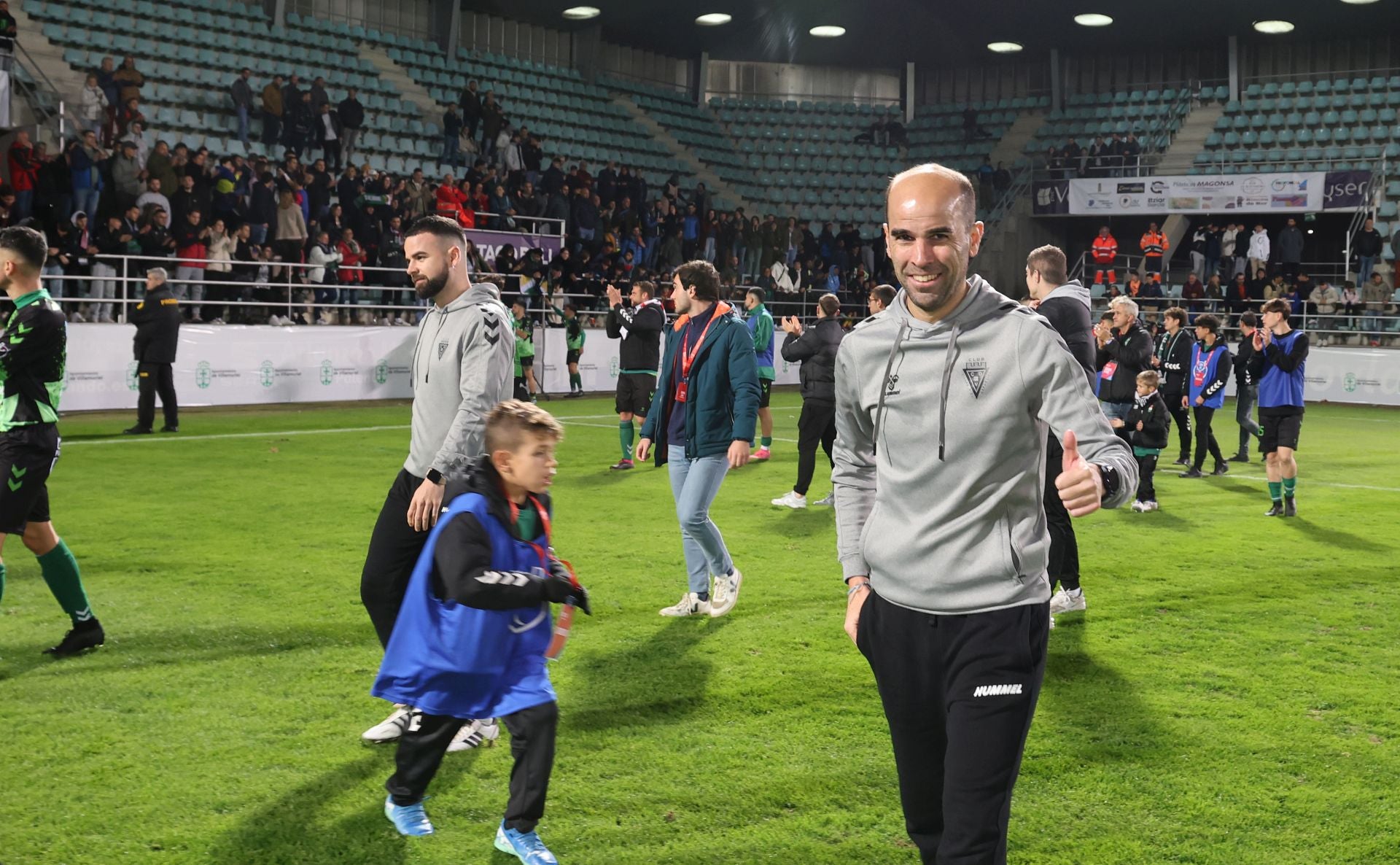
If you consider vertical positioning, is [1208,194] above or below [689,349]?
above

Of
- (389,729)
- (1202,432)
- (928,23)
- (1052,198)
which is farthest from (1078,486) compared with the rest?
(928,23)

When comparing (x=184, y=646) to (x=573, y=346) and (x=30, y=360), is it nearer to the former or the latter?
(x=30, y=360)

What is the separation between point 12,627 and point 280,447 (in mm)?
9051

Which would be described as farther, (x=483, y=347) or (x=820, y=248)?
(x=820, y=248)

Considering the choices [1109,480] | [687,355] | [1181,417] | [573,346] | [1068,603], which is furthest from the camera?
[573,346]

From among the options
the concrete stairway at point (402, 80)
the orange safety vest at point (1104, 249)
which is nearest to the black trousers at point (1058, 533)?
the concrete stairway at point (402, 80)

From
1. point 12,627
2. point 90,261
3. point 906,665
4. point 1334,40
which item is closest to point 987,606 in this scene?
point 906,665

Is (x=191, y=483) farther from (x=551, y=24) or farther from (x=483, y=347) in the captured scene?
(x=551, y=24)

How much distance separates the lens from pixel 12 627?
24.1 feet

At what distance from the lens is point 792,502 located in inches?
490

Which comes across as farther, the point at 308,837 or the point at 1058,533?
the point at 1058,533

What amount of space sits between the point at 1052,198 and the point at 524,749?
3538cm

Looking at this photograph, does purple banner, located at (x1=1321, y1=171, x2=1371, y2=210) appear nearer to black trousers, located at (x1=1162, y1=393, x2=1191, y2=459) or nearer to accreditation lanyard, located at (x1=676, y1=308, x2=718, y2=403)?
black trousers, located at (x1=1162, y1=393, x2=1191, y2=459)

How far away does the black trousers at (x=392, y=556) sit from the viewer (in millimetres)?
5297
